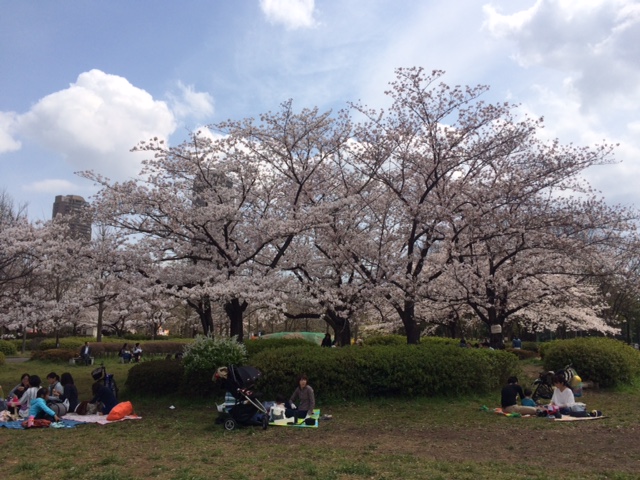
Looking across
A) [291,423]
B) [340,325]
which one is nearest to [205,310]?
[340,325]

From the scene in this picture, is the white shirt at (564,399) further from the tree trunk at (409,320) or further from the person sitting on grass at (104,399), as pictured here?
the person sitting on grass at (104,399)

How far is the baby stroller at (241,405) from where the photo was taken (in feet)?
29.0

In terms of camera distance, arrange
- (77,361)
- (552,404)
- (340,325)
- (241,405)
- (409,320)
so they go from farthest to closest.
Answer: (77,361) < (340,325) < (409,320) < (552,404) < (241,405)

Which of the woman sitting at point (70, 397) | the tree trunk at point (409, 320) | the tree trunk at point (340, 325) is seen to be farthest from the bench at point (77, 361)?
the tree trunk at point (409, 320)

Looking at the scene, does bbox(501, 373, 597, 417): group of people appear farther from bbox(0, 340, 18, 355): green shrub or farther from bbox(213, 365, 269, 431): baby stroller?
bbox(0, 340, 18, 355): green shrub

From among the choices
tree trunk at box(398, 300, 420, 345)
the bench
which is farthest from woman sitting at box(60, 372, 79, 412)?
the bench

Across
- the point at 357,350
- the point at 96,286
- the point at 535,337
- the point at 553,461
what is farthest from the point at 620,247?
the point at 535,337

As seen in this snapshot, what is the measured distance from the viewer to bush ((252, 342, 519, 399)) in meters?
10.9

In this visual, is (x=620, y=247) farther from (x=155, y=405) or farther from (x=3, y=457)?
(x=3, y=457)

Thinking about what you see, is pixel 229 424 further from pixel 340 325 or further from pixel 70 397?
pixel 340 325

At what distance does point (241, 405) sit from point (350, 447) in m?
2.38

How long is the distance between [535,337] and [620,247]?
1113 inches

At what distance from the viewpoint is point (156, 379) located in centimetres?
1192

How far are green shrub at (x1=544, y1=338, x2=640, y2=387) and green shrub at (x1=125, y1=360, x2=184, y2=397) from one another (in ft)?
33.3
